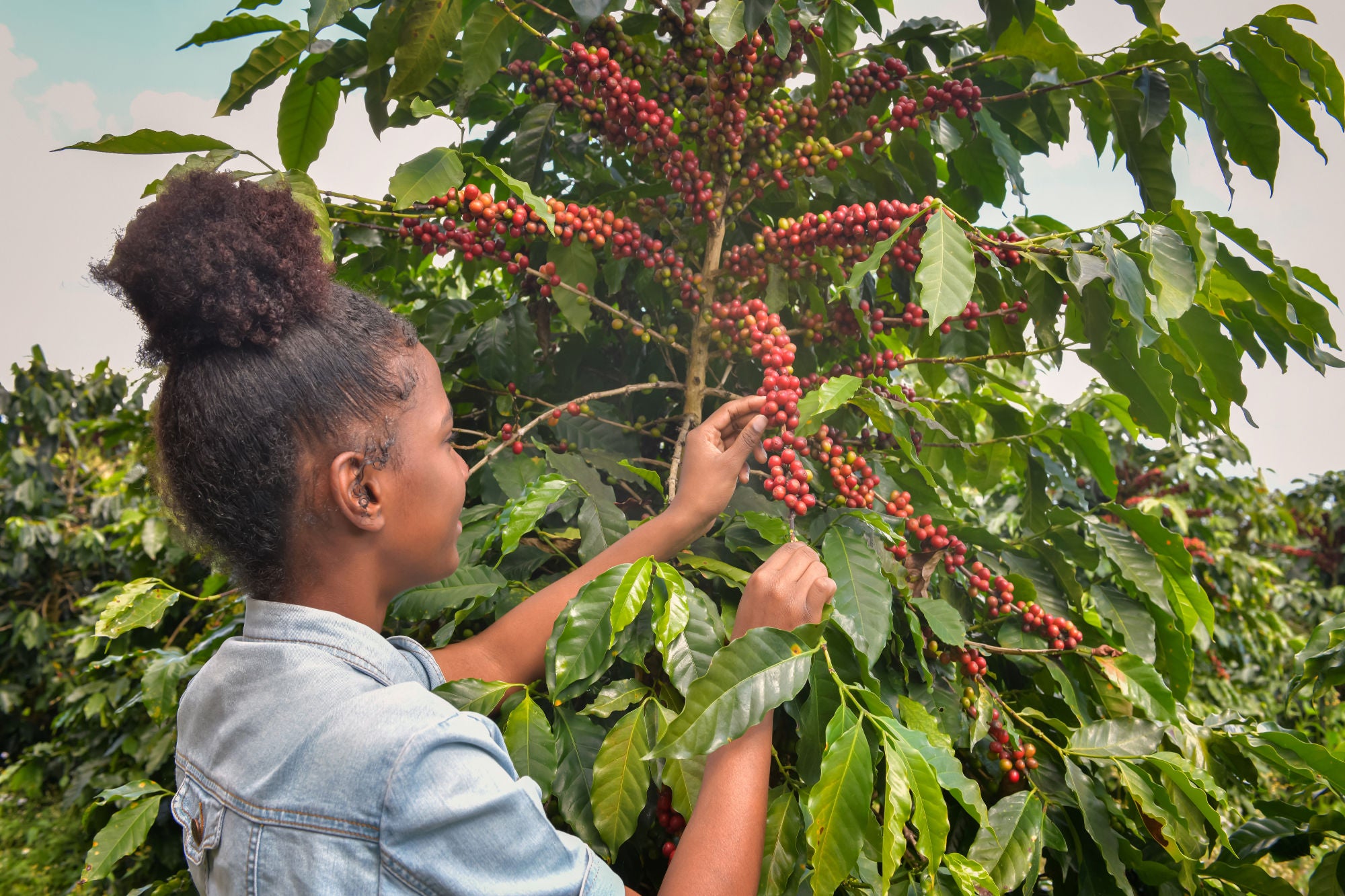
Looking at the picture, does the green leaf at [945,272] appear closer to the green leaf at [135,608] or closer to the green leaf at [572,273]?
the green leaf at [572,273]

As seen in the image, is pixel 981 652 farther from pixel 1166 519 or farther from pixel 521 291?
pixel 1166 519

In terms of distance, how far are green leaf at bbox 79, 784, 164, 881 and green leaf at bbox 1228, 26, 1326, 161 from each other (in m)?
2.20

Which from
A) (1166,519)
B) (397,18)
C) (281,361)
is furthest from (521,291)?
(1166,519)

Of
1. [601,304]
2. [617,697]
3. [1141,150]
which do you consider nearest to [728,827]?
[617,697]

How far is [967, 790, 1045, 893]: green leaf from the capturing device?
3.66 ft

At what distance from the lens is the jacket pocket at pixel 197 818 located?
0.86 m

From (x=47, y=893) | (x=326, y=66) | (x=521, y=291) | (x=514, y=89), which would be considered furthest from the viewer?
(x=47, y=893)

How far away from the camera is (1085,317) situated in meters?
1.25

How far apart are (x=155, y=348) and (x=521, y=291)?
0.80m

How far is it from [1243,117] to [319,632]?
5.07ft

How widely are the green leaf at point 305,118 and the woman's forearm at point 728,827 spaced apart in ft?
4.62

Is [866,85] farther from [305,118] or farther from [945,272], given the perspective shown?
[305,118]

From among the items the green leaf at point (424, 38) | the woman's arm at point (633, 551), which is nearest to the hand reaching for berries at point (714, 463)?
the woman's arm at point (633, 551)

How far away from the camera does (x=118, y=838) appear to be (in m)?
1.51
